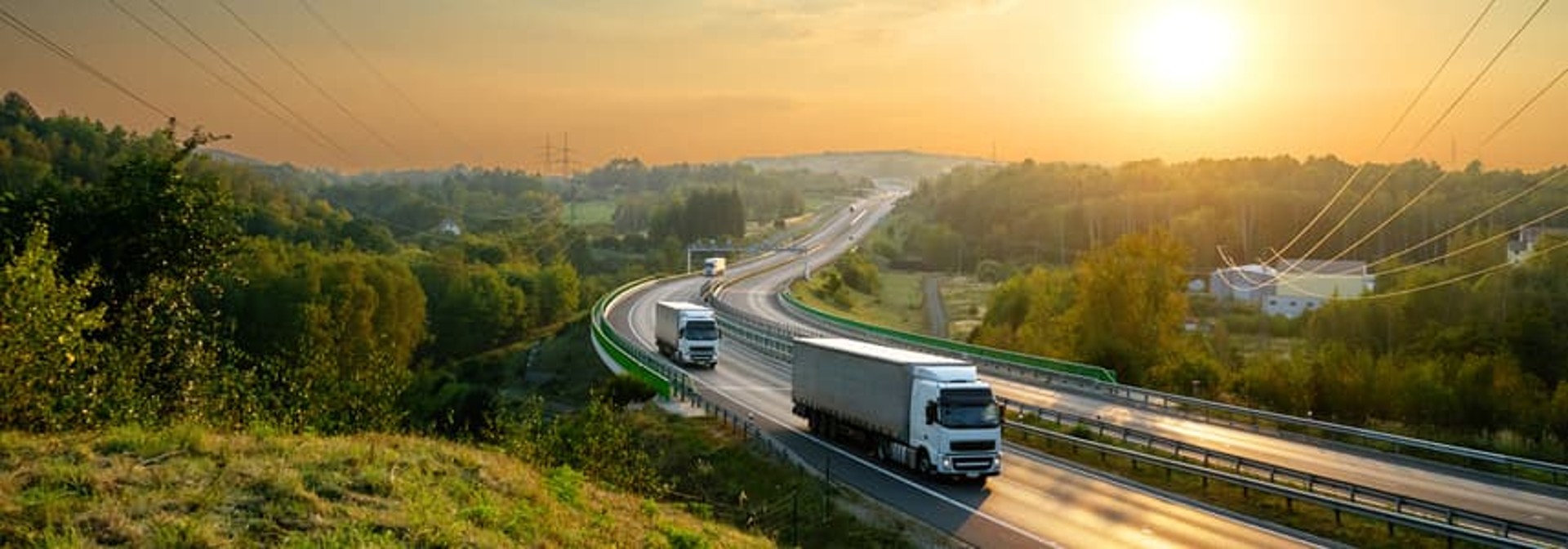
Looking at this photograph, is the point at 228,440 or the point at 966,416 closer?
the point at 228,440

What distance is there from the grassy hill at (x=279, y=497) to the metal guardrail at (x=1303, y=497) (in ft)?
61.5

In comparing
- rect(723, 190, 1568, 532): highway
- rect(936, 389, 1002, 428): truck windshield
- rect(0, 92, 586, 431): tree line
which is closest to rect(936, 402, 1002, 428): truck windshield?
rect(936, 389, 1002, 428): truck windshield

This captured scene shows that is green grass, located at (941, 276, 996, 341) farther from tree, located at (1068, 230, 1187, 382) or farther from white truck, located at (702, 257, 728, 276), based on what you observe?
white truck, located at (702, 257, 728, 276)

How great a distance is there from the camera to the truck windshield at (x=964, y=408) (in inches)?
1401

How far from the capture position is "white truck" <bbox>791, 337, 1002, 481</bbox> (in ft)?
117

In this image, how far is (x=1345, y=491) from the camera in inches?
1394

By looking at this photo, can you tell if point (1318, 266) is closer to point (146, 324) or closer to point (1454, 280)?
point (1454, 280)

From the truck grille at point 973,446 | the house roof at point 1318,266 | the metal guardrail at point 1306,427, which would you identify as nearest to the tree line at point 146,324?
the truck grille at point 973,446

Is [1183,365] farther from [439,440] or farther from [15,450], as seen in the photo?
[15,450]

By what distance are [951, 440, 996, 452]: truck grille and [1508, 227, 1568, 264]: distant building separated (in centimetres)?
7565

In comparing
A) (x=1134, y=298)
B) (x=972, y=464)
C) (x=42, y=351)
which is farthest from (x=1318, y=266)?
(x=42, y=351)

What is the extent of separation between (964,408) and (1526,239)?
101 meters

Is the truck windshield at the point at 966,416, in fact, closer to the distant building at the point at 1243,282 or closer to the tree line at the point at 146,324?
the tree line at the point at 146,324

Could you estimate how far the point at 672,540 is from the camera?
21.8m
